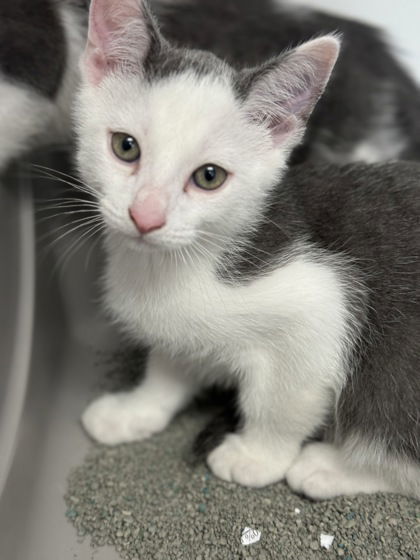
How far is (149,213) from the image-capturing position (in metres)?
0.76

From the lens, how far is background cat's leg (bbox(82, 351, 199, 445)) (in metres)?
1.20

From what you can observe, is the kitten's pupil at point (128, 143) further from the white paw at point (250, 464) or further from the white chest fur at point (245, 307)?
the white paw at point (250, 464)

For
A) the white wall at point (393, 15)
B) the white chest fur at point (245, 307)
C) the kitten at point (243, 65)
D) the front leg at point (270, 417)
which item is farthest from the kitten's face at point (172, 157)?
the white wall at point (393, 15)

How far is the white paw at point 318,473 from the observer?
3.45ft

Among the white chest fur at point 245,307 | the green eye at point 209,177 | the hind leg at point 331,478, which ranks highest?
the green eye at point 209,177

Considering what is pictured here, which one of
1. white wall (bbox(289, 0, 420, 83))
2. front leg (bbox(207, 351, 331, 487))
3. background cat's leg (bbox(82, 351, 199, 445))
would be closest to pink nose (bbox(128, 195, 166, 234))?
front leg (bbox(207, 351, 331, 487))

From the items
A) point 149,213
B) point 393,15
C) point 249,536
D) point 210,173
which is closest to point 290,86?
point 210,173

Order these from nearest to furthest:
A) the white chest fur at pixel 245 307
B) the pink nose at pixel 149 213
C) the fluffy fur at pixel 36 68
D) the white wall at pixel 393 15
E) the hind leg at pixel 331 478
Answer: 1. the pink nose at pixel 149 213
2. the white chest fur at pixel 245 307
3. the hind leg at pixel 331 478
4. the fluffy fur at pixel 36 68
5. the white wall at pixel 393 15

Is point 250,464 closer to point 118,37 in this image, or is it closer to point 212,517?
point 212,517

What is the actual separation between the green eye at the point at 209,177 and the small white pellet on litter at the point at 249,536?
23.5 inches

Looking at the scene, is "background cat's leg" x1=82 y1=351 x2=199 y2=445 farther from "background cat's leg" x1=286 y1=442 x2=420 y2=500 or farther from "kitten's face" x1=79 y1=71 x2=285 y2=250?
"kitten's face" x1=79 y1=71 x2=285 y2=250

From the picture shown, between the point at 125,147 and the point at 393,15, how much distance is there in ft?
4.09

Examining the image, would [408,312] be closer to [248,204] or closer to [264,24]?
[248,204]

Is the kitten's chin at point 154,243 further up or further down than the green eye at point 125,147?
further down
